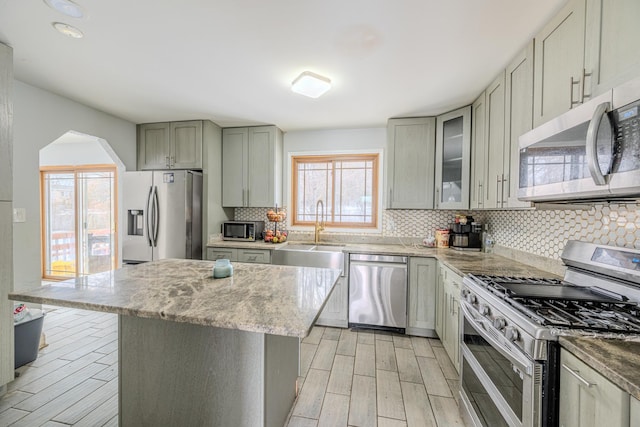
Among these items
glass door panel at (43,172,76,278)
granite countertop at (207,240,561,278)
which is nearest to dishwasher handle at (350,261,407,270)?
granite countertop at (207,240,561,278)

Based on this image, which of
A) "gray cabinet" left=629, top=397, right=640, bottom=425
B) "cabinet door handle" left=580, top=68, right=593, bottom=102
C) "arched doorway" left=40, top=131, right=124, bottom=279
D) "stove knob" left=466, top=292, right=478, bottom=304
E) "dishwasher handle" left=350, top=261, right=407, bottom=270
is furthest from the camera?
"arched doorway" left=40, top=131, right=124, bottom=279

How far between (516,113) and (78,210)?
20.6 ft

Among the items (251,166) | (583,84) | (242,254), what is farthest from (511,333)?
(251,166)

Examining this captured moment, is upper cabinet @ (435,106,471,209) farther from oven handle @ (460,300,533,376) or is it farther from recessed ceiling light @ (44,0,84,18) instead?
recessed ceiling light @ (44,0,84,18)

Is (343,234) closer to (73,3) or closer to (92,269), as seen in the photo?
(73,3)

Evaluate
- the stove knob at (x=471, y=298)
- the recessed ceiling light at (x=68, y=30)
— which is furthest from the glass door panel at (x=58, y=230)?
the stove knob at (x=471, y=298)

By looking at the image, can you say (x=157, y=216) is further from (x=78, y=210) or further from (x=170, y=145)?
(x=78, y=210)

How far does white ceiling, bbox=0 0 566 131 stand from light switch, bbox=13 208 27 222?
119 cm

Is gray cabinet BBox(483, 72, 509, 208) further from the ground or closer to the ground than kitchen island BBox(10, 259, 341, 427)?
further from the ground

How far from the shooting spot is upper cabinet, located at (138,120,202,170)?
10.8ft

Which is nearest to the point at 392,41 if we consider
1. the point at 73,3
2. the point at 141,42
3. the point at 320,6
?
the point at 320,6

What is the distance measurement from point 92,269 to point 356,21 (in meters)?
5.64

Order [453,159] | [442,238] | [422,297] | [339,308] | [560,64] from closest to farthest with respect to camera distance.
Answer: [560,64], [422,297], [453,159], [339,308], [442,238]

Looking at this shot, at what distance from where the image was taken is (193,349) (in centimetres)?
125
